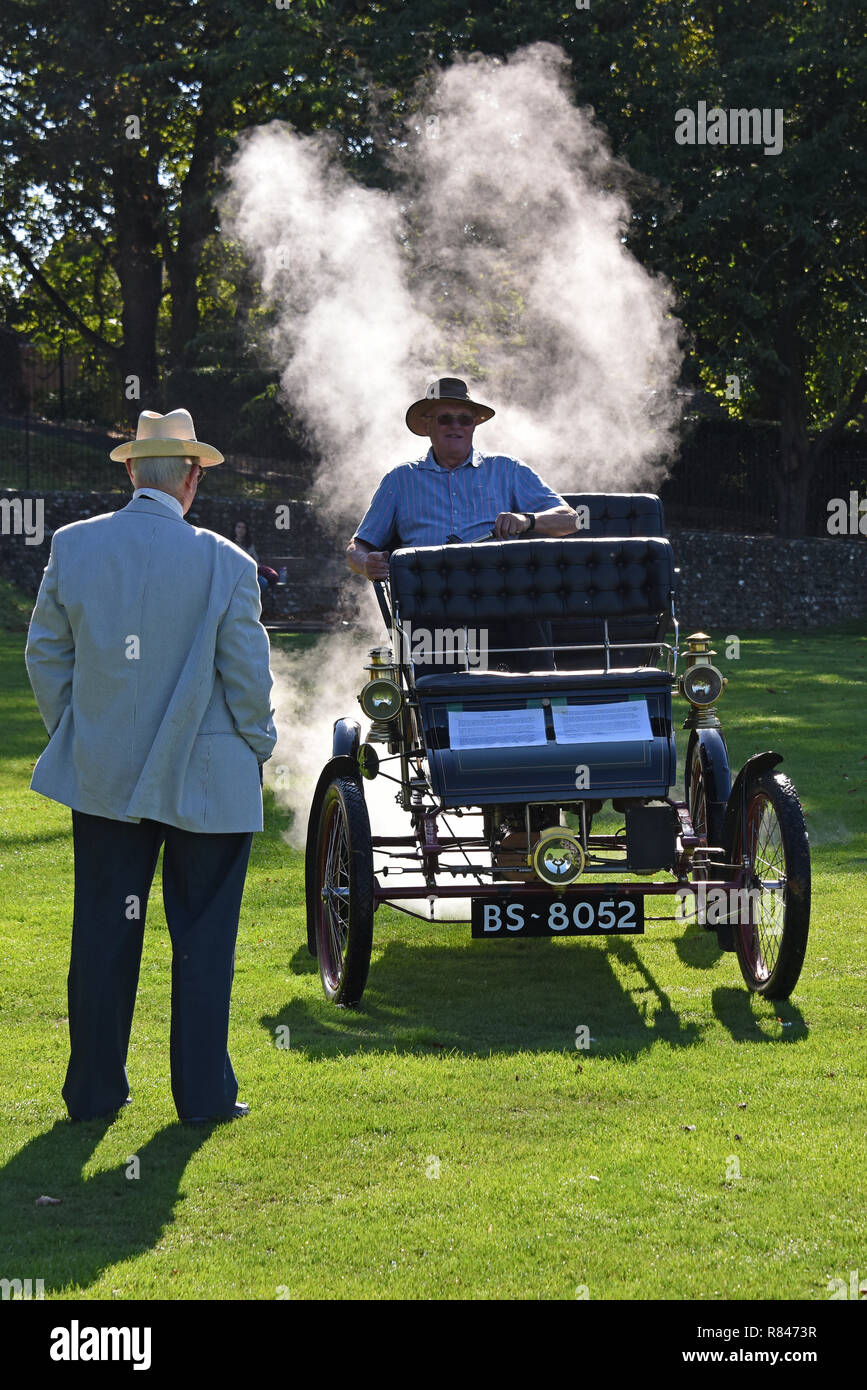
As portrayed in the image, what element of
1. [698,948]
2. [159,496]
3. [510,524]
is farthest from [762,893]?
[159,496]

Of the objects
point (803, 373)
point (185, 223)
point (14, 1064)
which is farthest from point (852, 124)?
point (14, 1064)

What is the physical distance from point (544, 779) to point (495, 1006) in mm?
906

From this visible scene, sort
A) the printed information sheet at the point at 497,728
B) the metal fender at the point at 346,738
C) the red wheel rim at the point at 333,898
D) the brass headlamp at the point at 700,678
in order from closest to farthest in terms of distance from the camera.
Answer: the printed information sheet at the point at 497,728, the red wheel rim at the point at 333,898, the brass headlamp at the point at 700,678, the metal fender at the point at 346,738

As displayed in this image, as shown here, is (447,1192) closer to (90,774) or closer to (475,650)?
(90,774)

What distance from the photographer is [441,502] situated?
740 centimetres

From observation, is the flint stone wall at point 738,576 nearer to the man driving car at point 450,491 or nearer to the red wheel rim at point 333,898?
the man driving car at point 450,491

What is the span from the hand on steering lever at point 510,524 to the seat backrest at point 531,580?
337mm

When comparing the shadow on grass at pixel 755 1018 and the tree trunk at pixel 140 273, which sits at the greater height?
the tree trunk at pixel 140 273

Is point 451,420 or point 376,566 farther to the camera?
point 451,420

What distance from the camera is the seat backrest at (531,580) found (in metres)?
6.44

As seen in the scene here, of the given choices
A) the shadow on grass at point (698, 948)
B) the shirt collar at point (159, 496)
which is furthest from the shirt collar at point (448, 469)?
the shirt collar at point (159, 496)

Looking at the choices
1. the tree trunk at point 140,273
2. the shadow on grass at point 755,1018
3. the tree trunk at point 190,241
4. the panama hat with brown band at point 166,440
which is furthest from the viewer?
the tree trunk at point 140,273

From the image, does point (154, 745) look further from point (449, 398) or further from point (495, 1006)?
point (449, 398)

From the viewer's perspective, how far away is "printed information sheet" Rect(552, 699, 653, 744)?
6.00 meters
